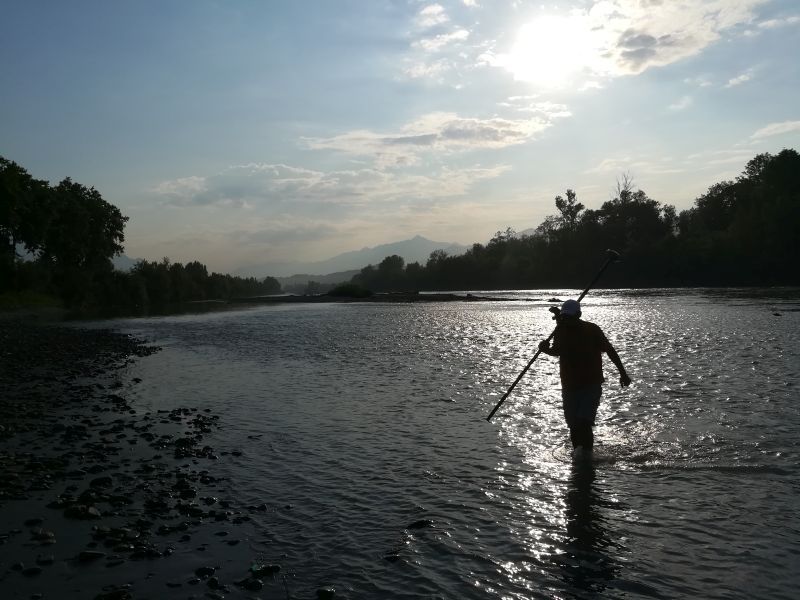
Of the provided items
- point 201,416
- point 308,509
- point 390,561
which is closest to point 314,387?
point 201,416

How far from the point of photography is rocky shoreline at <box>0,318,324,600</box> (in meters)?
7.89

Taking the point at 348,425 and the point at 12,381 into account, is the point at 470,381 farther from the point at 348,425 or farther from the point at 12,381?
the point at 12,381

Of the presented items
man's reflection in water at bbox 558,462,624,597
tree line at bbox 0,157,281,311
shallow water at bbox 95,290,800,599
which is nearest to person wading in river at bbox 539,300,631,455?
shallow water at bbox 95,290,800,599

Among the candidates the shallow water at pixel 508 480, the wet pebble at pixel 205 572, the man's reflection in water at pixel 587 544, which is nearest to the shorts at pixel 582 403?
the shallow water at pixel 508 480

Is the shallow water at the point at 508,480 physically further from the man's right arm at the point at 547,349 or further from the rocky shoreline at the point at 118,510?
the man's right arm at the point at 547,349

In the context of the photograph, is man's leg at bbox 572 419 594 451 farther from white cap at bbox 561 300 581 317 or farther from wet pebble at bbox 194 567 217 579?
wet pebble at bbox 194 567 217 579

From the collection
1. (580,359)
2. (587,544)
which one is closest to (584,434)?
(580,359)

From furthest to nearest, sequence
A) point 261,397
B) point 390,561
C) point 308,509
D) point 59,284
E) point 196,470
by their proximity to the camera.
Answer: point 59,284 → point 261,397 → point 196,470 → point 308,509 → point 390,561

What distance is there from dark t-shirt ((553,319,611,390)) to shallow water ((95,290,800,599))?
1.95 meters

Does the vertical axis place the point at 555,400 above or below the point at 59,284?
below

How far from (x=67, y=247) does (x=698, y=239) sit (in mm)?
138601

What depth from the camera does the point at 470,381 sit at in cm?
2520

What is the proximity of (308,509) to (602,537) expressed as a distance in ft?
16.7

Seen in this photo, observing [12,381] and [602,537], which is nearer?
[602,537]
